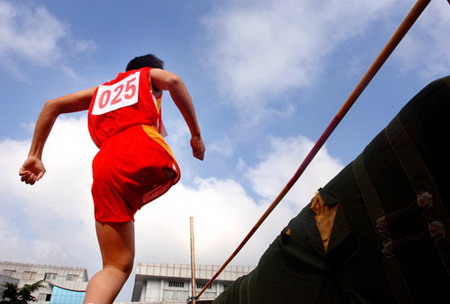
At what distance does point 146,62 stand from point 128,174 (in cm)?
95

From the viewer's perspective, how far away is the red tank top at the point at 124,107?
157 centimetres

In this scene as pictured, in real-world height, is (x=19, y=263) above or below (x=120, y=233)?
above

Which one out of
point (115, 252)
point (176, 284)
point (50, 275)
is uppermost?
point (50, 275)

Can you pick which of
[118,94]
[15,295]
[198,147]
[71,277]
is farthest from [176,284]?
[118,94]

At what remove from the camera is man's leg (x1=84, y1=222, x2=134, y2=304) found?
1218 mm

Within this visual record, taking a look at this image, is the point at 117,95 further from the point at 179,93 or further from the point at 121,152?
the point at 121,152

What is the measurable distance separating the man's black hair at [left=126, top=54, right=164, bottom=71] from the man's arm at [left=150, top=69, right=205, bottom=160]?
12.5 inches

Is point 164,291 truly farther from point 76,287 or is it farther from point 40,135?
point 40,135

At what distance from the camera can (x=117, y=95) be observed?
5.49ft

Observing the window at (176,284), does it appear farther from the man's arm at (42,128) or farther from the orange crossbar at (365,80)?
the man's arm at (42,128)

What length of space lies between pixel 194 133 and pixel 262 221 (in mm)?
1249

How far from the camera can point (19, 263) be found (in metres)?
43.8

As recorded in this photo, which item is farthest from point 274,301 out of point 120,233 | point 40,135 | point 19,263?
point 19,263

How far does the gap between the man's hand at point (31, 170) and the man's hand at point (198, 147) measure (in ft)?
2.72
